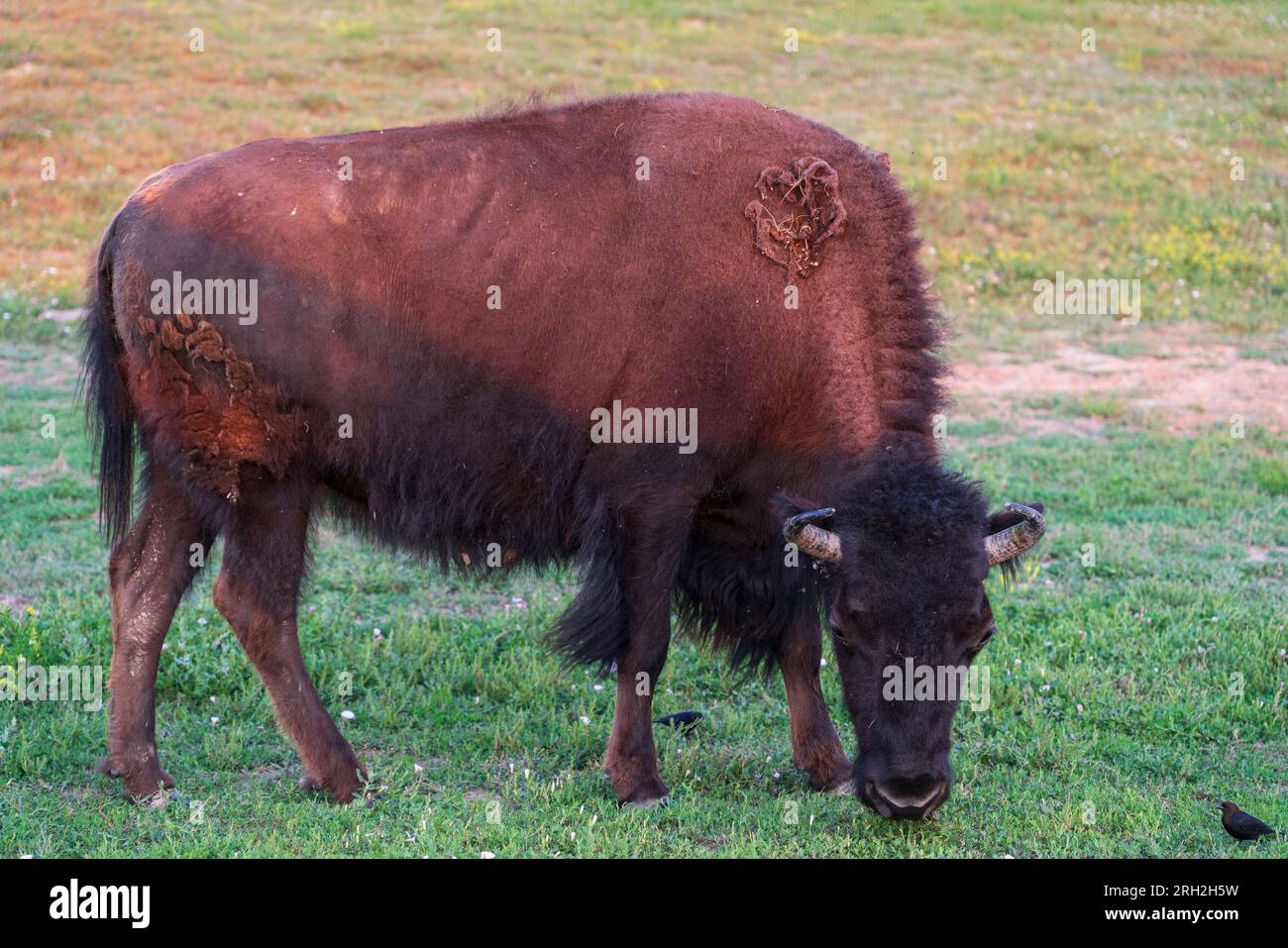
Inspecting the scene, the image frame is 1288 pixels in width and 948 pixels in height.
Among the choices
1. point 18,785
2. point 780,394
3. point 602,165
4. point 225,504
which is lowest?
point 18,785

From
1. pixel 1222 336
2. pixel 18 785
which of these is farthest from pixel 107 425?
pixel 1222 336

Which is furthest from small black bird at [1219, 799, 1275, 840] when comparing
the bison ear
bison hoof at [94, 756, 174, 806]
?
bison hoof at [94, 756, 174, 806]

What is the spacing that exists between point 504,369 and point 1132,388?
7.93 metres

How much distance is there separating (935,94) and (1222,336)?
341 inches

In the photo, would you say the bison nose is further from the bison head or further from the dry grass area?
the dry grass area

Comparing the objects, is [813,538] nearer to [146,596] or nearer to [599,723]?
[599,723]

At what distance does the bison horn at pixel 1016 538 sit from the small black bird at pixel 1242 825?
128cm

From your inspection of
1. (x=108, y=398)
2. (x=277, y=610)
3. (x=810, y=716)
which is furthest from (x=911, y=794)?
(x=108, y=398)

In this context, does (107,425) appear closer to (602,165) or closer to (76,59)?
(602,165)

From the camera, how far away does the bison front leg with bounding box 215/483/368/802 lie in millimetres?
5742

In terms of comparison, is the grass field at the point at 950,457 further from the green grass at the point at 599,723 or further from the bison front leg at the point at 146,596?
the bison front leg at the point at 146,596

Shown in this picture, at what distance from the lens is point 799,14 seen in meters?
24.8

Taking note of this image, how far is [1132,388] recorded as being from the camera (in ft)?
39.4

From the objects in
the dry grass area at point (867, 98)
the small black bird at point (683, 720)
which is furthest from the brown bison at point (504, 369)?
the dry grass area at point (867, 98)
